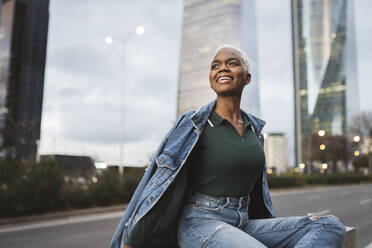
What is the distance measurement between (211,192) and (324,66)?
136032 millimetres

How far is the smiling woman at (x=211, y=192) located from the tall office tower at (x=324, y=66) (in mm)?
128037

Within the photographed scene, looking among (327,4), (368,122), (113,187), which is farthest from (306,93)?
(113,187)

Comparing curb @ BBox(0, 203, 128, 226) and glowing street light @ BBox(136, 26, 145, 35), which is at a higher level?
glowing street light @ BBox(136, 26, 145, 35)

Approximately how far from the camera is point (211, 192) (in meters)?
2.11

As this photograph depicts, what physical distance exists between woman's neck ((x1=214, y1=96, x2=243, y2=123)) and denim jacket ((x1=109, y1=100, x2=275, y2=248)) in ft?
0.22

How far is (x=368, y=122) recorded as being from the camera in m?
53.2

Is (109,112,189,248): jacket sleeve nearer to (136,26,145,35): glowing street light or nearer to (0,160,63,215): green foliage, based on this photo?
(0,160,63,215): green foliage

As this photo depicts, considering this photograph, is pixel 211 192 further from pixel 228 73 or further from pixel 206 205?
pixel 228 73

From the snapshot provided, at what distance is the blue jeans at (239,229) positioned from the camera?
6.20 feet

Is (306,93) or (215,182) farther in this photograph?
(306,93)

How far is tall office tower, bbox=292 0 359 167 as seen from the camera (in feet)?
409

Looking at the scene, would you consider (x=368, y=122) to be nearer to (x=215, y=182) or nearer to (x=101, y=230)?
(x=101, y=230)

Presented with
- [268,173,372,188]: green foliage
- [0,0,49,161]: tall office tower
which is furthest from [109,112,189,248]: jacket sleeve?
[0,0,49,161]: tall office tower

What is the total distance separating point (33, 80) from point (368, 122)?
317 feet
